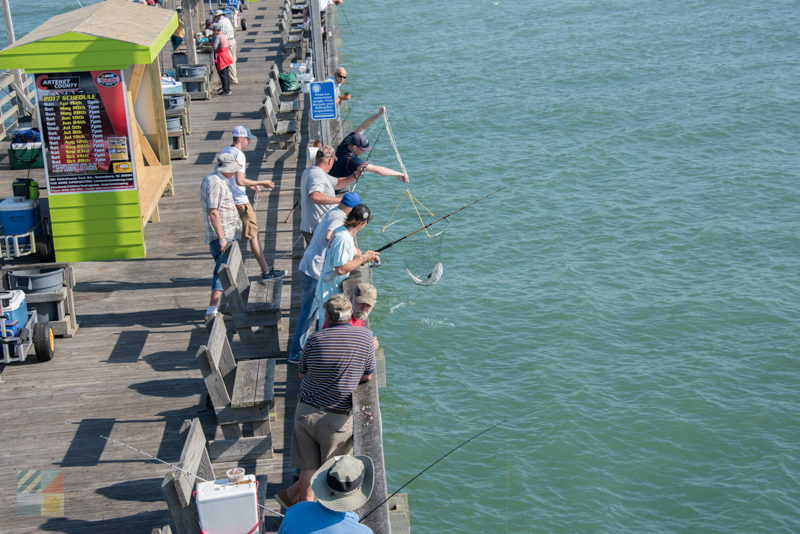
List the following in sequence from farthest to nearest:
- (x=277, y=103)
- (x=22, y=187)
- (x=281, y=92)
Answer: (x=281, y=92) → (x=277, y=103) → (x=22, y=187)

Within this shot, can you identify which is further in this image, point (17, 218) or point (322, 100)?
point (322, 100)

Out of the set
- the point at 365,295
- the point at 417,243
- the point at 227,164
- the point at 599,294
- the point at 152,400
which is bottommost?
the point at 599,294

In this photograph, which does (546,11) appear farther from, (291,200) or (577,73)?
(291,200)

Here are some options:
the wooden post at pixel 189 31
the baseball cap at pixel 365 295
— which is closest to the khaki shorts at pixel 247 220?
the baseball cap at pixel 365 295

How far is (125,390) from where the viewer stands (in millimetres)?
9219

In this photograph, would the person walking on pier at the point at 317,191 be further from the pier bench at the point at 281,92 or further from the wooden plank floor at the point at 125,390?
the pier bench at the point at 281,92

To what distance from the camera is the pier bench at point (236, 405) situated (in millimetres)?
7652

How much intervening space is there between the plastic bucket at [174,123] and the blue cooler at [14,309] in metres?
7.52

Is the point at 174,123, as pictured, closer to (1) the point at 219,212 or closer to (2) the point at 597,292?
(1) the point at 219,212

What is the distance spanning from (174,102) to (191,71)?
3919 mm

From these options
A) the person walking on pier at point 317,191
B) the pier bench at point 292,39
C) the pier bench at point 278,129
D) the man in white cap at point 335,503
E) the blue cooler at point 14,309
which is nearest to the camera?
the man in white cap at point 335,503

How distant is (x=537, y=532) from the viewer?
1123cm

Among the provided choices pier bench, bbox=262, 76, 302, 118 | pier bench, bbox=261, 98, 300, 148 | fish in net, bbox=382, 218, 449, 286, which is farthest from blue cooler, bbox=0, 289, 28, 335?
pier bench, bbox=262, 76, 302, 118

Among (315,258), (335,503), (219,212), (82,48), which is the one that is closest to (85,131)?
(82,48)
